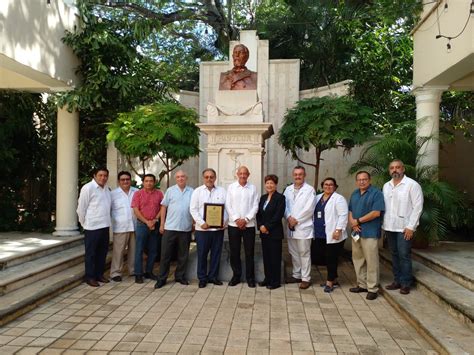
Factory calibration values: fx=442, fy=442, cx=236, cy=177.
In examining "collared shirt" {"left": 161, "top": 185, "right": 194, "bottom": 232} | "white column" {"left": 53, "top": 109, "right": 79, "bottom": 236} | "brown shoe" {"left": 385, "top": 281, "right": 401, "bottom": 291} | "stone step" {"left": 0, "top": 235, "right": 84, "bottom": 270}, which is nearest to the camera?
"brown shoe" {"left": 385, "top": 281, "right": 401, "bottom": 291}

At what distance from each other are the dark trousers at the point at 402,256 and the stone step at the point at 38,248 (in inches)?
202

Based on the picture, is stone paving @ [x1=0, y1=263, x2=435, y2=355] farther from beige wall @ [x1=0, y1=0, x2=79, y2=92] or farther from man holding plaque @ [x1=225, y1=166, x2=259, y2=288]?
beige wall @ [x1=0, y1=0, x2=79, y2=92]

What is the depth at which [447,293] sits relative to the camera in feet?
16.1

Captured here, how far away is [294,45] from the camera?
14.0m

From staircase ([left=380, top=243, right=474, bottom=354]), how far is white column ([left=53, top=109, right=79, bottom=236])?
5.93 meters

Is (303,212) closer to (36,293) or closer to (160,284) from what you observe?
(160,284)

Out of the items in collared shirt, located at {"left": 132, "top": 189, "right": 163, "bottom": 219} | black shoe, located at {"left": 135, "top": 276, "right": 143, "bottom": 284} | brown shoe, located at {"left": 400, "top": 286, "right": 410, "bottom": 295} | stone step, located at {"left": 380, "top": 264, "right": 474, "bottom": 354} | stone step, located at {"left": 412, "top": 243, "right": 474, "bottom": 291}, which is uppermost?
collared shirt, located at {"left": 132, "top": 189, "right": 163, "bottom": 219}

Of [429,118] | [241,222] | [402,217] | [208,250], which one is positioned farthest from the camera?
[429,118]

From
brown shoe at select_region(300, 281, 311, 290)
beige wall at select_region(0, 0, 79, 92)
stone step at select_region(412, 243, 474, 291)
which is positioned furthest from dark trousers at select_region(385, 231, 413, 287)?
beige wall at select_region(0, 0, 79, 92)

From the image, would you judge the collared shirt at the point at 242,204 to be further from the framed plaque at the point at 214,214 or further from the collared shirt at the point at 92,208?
the collared shirt at the point at 92,208

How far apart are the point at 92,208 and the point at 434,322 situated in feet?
14.2

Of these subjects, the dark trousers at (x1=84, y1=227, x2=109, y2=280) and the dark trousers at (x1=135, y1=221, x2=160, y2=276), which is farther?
the dark trousers at (x1=135, y1=221, x2=160, y2=276)

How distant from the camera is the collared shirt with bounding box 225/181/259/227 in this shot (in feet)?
19.2

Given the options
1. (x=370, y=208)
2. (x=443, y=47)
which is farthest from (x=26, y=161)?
(x=443, y=47)
